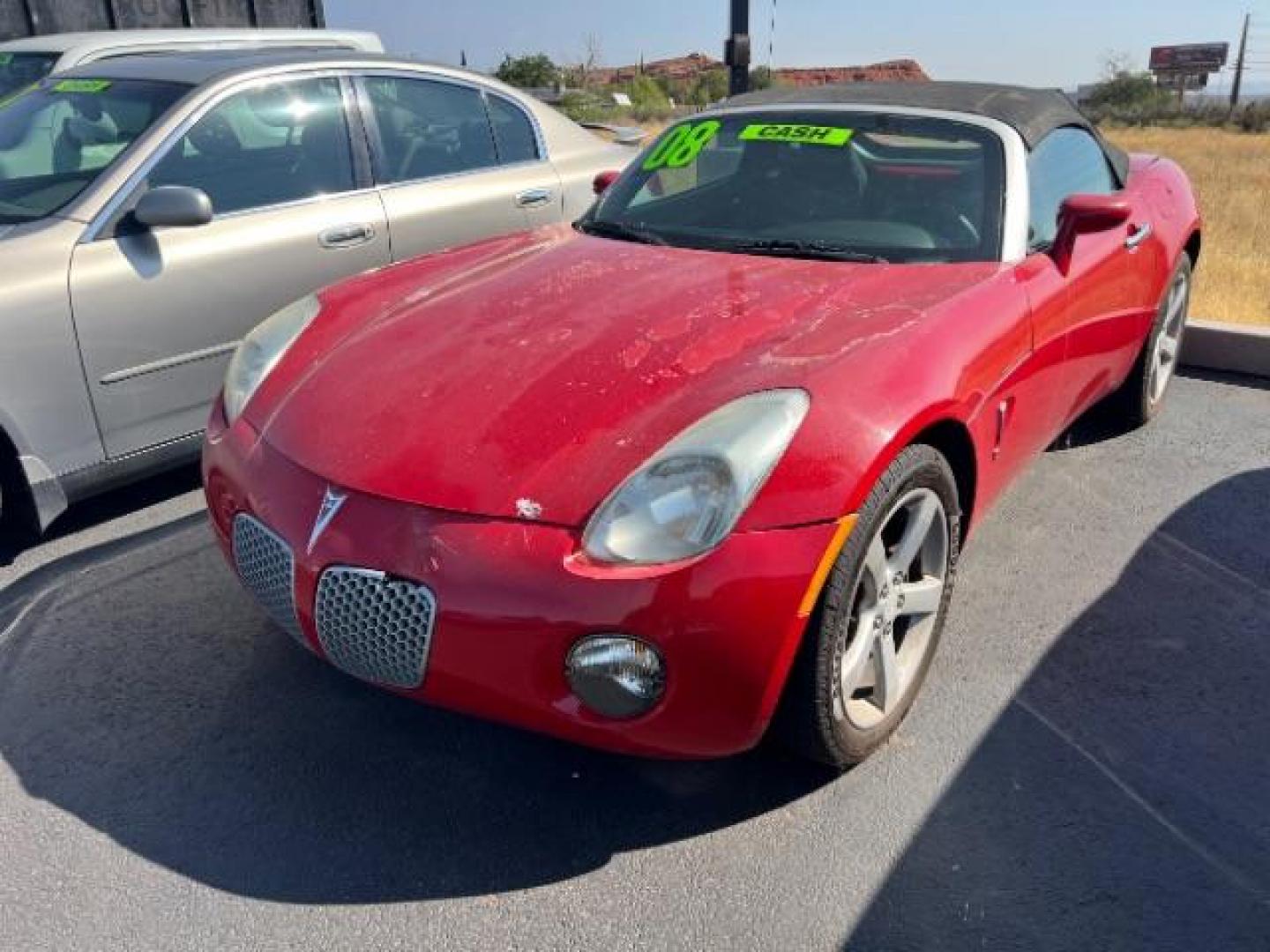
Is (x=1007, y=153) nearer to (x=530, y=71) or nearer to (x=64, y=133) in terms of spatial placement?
(x=64, y=133)

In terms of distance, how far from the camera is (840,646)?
212 cm

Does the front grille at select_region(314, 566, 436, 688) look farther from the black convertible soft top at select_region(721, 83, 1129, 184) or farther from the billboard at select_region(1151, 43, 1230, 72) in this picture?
the billboard at select_region(1151, 43, 1230, 72)

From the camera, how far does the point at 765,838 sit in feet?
7.19

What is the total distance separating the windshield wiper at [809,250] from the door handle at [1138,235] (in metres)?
1.17

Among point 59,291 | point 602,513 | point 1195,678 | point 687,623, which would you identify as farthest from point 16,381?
point 1195,678

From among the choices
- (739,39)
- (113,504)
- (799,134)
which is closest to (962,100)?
(799,134)

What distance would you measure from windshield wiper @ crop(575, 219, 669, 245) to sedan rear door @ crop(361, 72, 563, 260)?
3.34 feet

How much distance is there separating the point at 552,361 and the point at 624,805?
993mm

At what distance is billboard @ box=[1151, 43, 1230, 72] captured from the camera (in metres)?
74.8

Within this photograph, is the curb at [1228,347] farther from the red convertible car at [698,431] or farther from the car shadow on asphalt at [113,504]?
the car shadow on asphalt at [113,504]

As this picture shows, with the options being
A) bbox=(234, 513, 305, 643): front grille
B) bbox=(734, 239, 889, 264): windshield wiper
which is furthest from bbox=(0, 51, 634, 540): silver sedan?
bbox=(734, 239, 889, 264): windshield wiper

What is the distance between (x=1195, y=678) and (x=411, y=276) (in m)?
2.41

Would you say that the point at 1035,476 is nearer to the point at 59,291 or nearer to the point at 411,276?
the point at 411,276

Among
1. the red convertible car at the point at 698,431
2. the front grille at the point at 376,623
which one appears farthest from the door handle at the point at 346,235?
the front grille at the point at 376,623
